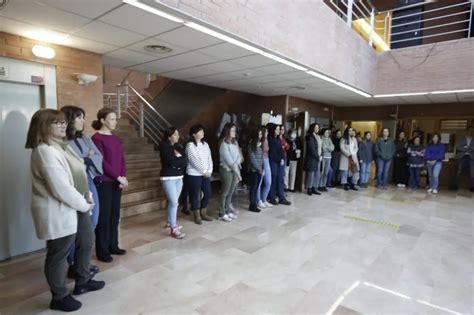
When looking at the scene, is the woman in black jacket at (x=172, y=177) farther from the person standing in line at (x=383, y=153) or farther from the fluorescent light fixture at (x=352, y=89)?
the person standing in line at (x=383, y=153)

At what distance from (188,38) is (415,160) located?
7082mm

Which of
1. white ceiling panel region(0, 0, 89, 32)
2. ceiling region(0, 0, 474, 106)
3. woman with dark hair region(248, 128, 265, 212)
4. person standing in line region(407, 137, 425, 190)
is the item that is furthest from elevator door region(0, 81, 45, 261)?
person standing in line region(407, 137, 425, 190)

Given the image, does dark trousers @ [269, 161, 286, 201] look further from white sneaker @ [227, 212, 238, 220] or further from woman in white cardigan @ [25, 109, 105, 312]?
woman in white cardigan @ [25, 109, 105, 312]

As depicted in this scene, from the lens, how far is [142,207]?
4773 mm

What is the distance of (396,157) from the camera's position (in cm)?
812

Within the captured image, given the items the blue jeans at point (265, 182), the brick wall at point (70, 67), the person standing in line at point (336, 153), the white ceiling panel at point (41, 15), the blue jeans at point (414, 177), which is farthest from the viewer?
the blue jeans at point (414, 177)

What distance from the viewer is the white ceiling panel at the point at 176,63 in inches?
145

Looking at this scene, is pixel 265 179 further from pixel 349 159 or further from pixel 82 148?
pixel 82 148

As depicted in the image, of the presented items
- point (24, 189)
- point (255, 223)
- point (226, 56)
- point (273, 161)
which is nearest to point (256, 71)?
point (226, 56)

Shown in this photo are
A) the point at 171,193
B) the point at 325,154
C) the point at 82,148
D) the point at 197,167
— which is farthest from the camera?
the point at 325,154

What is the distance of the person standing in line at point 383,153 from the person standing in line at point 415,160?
47 centimetres

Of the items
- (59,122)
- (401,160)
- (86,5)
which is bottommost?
(401,160)

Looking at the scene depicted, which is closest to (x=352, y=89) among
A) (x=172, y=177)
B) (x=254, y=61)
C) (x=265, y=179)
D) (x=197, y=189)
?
(x=265, y=179)

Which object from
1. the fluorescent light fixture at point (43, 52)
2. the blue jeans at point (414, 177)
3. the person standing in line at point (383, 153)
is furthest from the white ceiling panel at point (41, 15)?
the blue jeans at point (414, 177)
